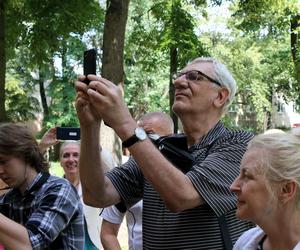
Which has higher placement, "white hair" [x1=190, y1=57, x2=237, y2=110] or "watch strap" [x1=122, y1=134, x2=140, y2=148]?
"white hair" [x1=190, y1=57, x2=237, y2=110]

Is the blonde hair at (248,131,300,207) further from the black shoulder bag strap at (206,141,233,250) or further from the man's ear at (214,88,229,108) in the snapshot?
the man's ear at (214,88,229,108)

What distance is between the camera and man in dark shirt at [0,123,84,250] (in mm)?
2484

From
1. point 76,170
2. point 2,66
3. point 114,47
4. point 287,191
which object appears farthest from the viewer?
point 2,66

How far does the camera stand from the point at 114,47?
9812 millimetres

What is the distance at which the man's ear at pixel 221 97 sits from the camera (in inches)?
99.7

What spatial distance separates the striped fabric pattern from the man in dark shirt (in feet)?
1.25

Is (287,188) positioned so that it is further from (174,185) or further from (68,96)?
(68,96)

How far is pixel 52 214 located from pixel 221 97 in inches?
37.3

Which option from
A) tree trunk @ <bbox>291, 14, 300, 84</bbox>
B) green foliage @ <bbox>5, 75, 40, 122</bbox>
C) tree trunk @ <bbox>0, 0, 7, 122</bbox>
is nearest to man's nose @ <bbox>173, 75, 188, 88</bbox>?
tree trunk @ <bbox>0, 0, 7, 122</bbox>

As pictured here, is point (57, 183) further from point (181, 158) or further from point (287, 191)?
point (287, 191)

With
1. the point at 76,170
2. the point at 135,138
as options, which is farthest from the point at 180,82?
the point at 76,170

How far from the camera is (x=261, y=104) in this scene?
111 ft

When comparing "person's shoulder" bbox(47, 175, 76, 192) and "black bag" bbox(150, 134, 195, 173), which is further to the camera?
"person's shoulder" bbox(47, 175, 76, 192)

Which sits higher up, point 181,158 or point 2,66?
point 2,66
